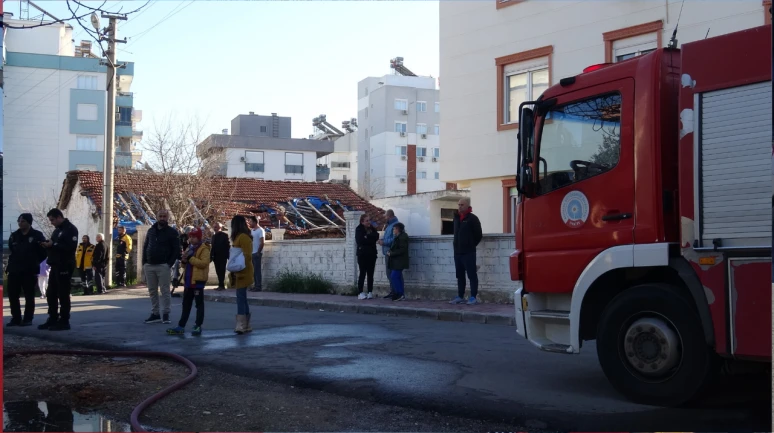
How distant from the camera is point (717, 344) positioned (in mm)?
5586

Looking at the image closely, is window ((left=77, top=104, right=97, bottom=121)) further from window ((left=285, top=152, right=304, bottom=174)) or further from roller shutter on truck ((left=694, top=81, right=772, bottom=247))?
roller shutter on truck ((left=694, top=81, right=772, bottom=247))

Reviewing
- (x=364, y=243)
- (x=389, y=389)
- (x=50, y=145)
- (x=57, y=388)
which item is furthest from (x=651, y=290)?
(x=50, y=145)

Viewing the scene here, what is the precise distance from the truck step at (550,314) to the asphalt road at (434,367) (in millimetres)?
629

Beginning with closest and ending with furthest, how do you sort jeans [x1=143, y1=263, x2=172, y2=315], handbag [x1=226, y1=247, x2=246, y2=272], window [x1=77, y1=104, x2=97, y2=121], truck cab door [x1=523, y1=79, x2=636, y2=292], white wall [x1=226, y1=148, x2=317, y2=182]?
truck cab door [x1=523, y1=79, x2=636, y2=292], handbag [x1=226, y1=247, x2=246, y2=272], jeans [x1=143, y1=263, x2=172, y2=315], window [x1=77, y1=104, x2=97, y2=121], white wall [x1=226, y1=148, x2=317, y2=182]

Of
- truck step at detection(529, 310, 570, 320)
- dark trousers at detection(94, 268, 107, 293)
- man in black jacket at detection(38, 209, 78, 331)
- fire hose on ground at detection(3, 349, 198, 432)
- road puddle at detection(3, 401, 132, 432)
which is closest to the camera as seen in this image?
road puddle at detection(3, 401, 132, 432)

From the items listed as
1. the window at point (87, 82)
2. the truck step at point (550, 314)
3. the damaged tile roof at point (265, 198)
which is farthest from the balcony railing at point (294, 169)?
the truck step at point (550, 314)

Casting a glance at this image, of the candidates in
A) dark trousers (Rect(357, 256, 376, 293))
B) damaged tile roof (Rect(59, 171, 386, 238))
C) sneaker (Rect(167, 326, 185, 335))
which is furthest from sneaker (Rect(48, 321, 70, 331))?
damaged tile roof (Rect(59, 171, 386, 238))

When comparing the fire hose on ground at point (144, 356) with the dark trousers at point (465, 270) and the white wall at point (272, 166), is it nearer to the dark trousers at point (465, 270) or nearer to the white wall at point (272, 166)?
the dark trousers at point (465, 270)

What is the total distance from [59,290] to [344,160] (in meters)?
74.7

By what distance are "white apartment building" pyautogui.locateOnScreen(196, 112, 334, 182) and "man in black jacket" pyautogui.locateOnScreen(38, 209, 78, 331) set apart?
55434 millimetres

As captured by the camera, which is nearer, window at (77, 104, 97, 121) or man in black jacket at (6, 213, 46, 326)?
man in black jacket at (6, 213, 46, 326)

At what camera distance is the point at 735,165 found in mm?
5652

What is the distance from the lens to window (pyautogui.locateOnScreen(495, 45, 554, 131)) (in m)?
18.5

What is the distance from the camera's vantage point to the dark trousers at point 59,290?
11.6 metres
